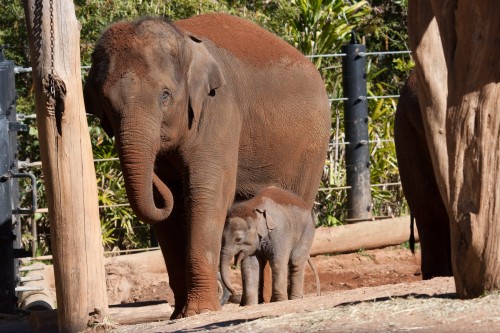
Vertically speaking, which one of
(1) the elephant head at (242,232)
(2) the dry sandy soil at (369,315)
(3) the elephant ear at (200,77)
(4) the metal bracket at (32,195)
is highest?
(3) the elephant ear at (200,77)

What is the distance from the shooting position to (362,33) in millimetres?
16078

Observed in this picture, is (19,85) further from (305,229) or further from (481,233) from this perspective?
(481,233)

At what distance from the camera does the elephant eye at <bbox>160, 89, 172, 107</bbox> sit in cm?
810

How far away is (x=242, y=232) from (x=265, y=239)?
22 centimetres

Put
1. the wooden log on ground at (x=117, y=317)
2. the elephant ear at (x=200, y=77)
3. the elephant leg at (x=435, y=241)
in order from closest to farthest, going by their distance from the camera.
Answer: the wooden log on ground at (x=117, y=317), the elephant ear at (x=200, y=77), the elephant leg at (x=435, y=241)

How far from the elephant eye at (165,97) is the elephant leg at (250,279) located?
6.32ft

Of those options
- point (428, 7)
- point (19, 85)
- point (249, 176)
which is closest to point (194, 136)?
point (249, 176)

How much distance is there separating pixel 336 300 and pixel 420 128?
307cm

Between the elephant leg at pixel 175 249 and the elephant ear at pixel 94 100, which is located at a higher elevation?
the elephant ear at pixel 94 100

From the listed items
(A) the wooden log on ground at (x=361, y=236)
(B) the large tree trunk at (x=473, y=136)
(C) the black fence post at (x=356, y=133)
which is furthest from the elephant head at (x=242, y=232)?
(C) the black fence post at (x=356, y=133)

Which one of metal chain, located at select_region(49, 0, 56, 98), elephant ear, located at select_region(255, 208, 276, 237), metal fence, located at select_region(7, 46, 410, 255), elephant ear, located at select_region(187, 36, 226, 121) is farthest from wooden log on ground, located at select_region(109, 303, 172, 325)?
metal fence, located at select_region(7, 46, 410, 255)

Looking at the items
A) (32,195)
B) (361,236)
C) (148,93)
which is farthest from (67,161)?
(361,236)

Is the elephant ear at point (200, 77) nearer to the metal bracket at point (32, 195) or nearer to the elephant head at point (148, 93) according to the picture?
the elephant head at point (148, 93)

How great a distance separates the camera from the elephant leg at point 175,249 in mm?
8867
